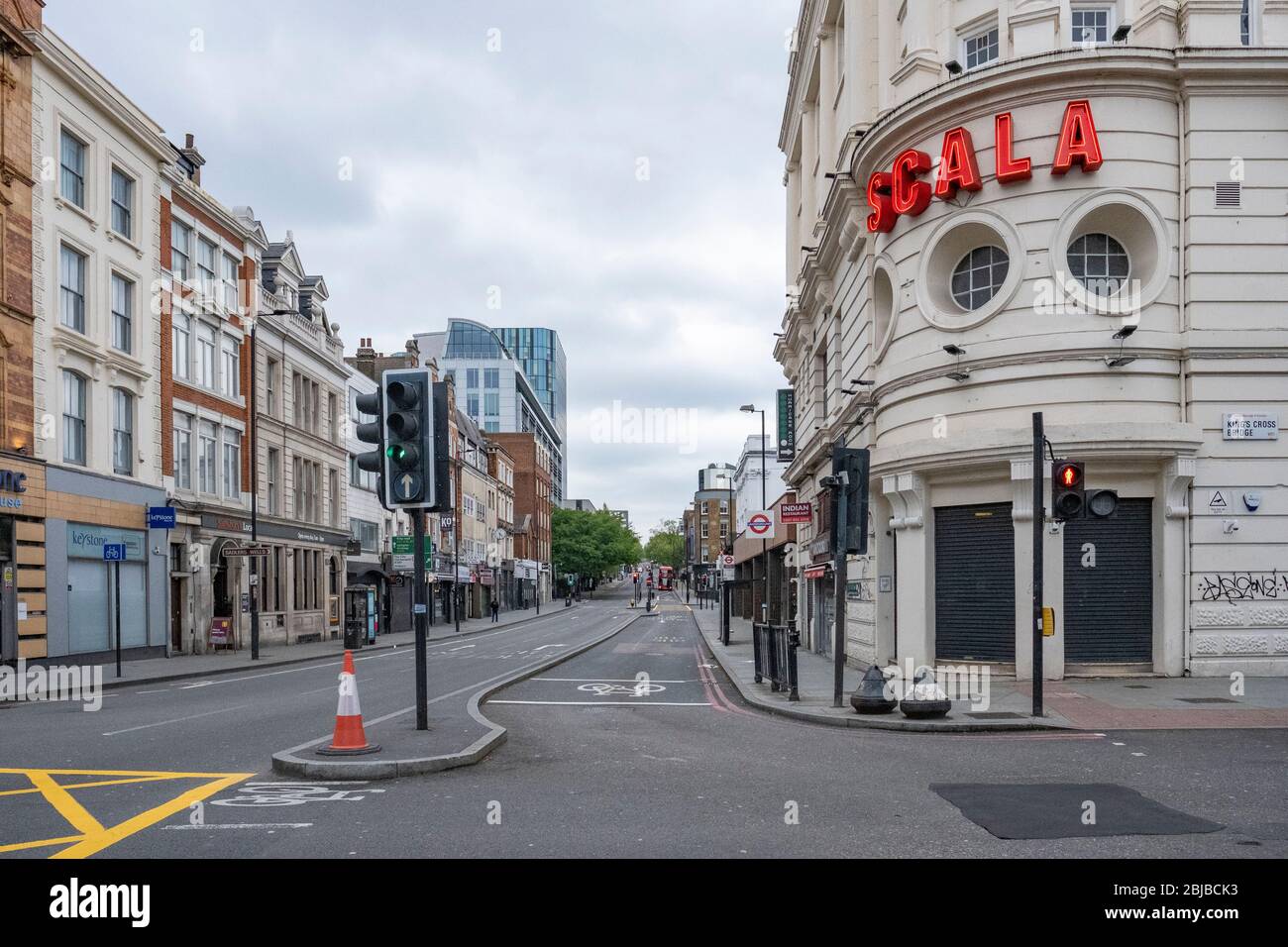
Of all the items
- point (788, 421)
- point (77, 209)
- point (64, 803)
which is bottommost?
point (64, 803)

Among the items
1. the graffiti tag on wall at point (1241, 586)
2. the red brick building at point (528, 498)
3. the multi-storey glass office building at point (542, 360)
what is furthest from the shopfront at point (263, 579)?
the multi-storey glass office building at point (542, 360)

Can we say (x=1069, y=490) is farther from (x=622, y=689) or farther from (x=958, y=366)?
(x=622, y=689)

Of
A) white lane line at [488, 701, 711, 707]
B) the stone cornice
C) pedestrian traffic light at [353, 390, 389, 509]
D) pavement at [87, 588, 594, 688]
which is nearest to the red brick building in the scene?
pavement at [87, 588, 594, 688]

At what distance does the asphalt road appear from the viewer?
6961mm

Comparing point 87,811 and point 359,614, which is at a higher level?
point 87,811

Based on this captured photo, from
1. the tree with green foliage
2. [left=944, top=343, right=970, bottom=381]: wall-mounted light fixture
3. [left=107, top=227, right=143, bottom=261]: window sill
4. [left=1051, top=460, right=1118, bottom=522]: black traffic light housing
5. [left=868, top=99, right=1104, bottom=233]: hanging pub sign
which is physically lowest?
the tree with green foliage

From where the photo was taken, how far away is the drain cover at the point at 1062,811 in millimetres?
7383

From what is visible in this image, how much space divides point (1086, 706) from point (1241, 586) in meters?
4.79

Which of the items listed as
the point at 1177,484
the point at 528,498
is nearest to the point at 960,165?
the point at 1177,484

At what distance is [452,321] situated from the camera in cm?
12912

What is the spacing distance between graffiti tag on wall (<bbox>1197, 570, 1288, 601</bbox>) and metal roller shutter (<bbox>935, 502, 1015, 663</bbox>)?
10.1 feet

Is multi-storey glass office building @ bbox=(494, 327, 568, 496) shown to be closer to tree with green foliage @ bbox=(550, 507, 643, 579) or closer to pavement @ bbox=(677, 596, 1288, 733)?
tree with green foliage @ bbox=(550, 507, 643, 579)

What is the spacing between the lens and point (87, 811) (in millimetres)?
8164
